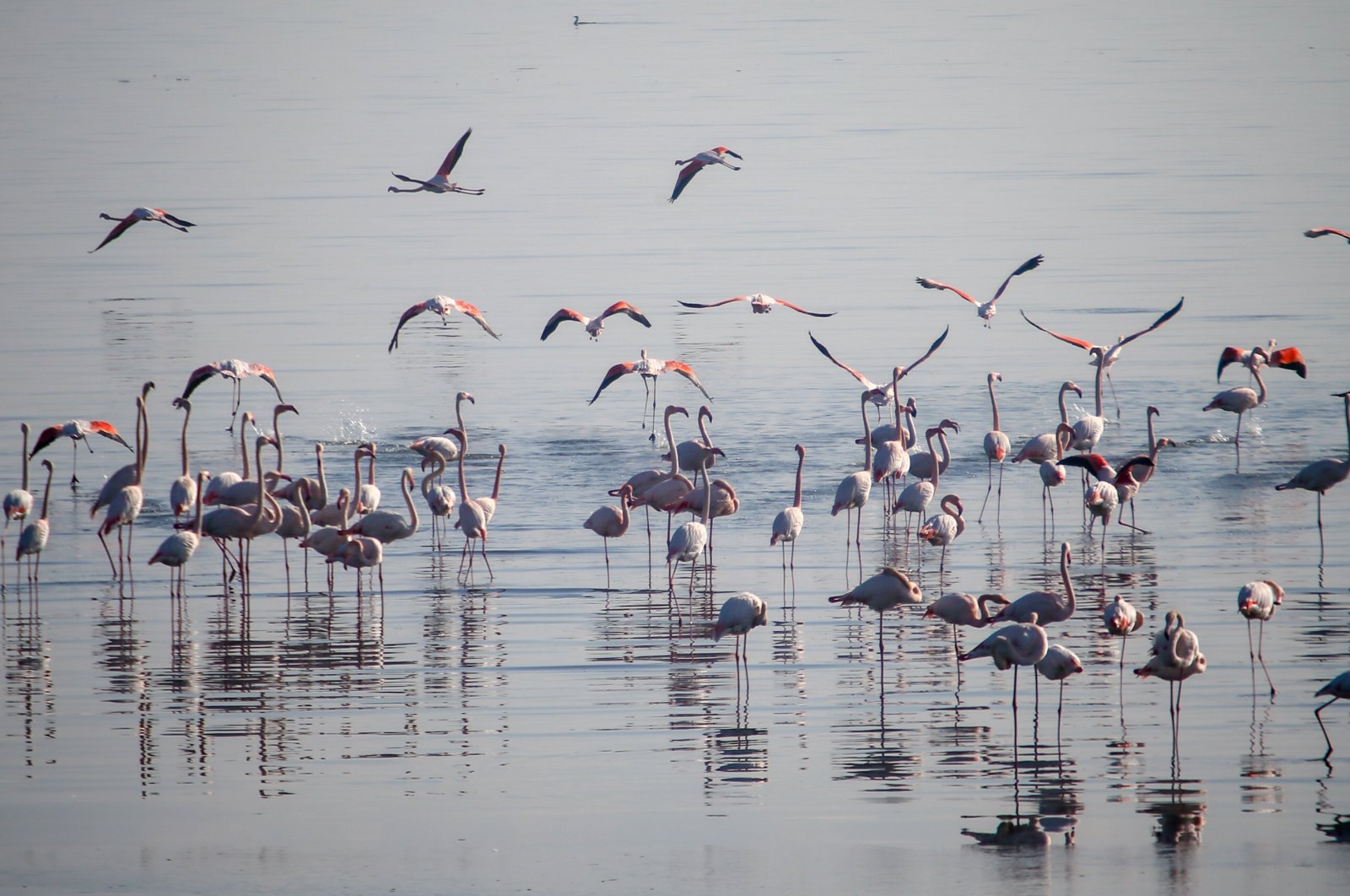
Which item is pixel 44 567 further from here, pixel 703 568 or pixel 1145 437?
pixel 1145 437

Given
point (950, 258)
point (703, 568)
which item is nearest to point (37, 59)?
point (950, 258)

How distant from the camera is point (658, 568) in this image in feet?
43.7

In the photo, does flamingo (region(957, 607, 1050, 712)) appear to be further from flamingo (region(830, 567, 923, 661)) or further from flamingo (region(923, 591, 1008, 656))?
flamingo (region(830, 567, 923, 661))

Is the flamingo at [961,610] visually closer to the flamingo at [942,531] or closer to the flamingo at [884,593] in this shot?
the flamingo at [884,593]

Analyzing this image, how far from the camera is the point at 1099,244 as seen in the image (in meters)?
37.1

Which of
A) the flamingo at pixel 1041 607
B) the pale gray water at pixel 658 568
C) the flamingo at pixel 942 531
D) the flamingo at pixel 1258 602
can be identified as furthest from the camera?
the flamingo at pixel 942 531

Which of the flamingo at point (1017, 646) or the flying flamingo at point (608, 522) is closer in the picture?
the flamingo at point (1017, 646)

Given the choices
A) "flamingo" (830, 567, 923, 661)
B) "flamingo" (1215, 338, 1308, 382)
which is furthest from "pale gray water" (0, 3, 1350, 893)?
"flamingo" (1215, 338, 1308, 382)

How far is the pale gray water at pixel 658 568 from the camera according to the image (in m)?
7.62

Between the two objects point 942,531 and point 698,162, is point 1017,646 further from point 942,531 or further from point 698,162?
point 698,162

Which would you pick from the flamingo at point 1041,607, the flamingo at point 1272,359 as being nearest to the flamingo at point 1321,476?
the flamingo at point 1041,607

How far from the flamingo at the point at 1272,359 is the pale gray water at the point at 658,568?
0.77m

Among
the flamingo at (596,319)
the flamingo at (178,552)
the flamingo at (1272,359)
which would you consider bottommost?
the flamingo at (178,552)

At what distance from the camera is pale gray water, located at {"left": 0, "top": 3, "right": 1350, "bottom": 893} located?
7617 millimetres
